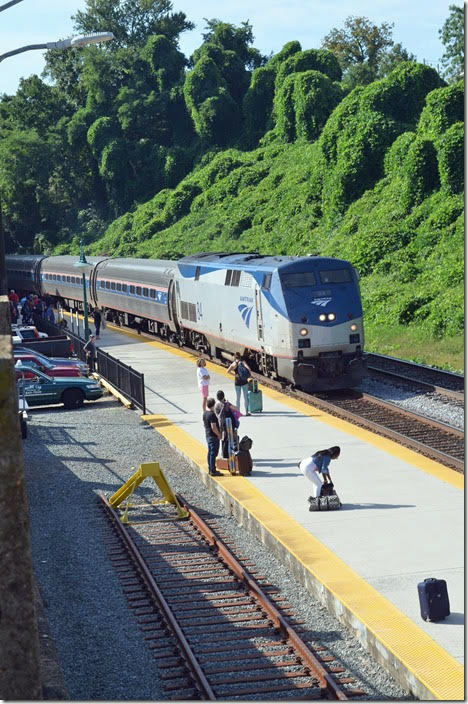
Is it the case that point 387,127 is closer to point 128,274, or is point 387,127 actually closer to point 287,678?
point 128,274

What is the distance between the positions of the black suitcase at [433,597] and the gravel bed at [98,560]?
0.78 m

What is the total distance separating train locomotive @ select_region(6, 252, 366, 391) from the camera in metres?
23.8

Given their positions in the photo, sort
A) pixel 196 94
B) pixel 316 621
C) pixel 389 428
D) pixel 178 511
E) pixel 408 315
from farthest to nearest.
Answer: pixel 196 94 → pixel 408 315 → pixel 389 428 → pixel 178 511 → pixel 316 621

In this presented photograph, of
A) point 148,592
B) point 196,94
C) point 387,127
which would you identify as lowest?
point 148,592

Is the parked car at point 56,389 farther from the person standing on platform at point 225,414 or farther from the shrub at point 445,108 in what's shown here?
the shrub at point 445,108

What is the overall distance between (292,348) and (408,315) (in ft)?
41.3

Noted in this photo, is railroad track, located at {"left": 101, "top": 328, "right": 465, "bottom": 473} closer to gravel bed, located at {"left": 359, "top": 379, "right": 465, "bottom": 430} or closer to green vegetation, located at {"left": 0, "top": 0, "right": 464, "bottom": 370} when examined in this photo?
gravel bed, located at {"left": 359, "top": 379, "right": 465, "bottom": 430}

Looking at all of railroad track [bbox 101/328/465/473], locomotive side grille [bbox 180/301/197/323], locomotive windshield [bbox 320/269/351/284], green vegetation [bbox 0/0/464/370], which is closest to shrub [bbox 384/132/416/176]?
green vegetation [bbox 0/0/464/370]

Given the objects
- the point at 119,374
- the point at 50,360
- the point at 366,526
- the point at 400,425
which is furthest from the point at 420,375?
the point at 366,526

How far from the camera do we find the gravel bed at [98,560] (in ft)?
32.7

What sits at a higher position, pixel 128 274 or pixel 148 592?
pixel 128 274

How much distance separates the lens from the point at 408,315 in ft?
116

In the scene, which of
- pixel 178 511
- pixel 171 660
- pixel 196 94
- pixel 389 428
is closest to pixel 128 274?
pixel 389 428

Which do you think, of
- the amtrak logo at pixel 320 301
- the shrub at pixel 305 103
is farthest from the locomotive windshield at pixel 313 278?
the shrub at pixel 305 103
